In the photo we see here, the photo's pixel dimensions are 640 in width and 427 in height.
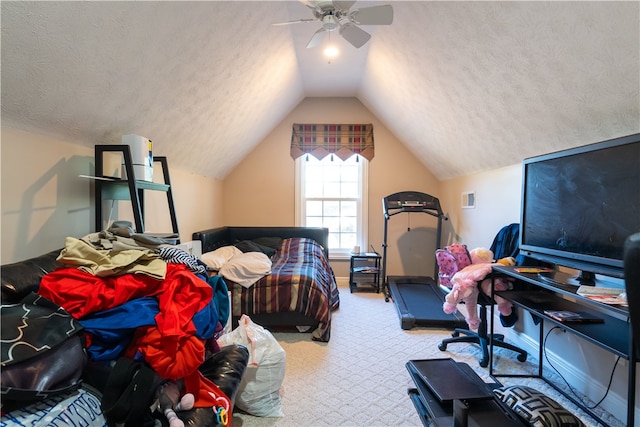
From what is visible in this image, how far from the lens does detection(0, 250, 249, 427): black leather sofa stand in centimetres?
108

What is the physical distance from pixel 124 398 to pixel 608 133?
2764 mm

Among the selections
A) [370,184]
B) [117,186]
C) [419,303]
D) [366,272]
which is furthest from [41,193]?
[370,184]

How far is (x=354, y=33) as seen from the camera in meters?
2.22

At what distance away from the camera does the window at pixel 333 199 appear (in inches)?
197

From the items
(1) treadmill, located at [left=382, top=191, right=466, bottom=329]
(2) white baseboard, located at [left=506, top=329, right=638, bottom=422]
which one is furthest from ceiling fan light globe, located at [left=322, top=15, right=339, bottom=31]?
(2) white baseboard, located at [left=506, top=329, right=638, bottom=422]

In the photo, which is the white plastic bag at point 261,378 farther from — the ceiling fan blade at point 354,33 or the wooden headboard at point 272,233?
the wooden headboard at point 272,233

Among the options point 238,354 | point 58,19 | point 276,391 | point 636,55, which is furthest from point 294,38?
point 276,391

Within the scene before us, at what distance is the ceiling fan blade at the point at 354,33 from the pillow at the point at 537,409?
245 cm

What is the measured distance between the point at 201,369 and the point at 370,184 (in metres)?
3.93

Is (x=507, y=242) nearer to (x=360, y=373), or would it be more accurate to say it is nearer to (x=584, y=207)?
(x=584, y=207)

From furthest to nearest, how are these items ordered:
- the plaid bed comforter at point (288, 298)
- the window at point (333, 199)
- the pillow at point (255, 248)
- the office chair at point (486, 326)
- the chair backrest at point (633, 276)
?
the window at point (333, 199)
the pillow at point (255, 248)
the plaid bed comforter at point (288, 298)
the office chair at point (486, 326)
the chair backrest at point (633, 276)

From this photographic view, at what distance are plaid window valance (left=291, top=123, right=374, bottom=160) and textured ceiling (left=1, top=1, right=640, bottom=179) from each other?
1.22 m

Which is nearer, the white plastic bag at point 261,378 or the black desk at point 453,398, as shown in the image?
the black desk at point 453,398

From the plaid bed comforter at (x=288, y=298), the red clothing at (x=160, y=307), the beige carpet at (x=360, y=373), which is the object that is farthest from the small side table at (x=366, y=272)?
the red clothing at (x=160, y=307)
